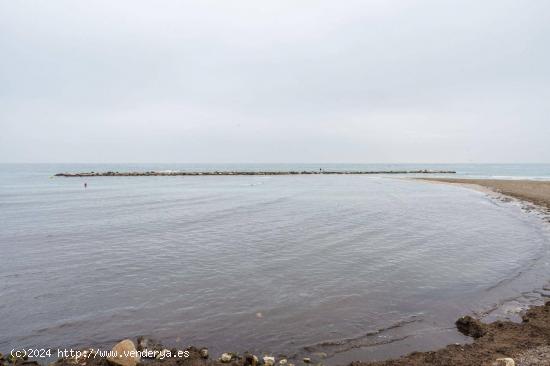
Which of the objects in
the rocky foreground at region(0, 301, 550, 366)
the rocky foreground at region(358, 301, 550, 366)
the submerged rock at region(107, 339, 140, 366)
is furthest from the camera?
the submerged rock at region(107, 339, 140, 366)

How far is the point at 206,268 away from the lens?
14.5m

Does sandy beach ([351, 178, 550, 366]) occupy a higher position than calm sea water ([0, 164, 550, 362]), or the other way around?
sandy beach ([351, 178, 550, 366])

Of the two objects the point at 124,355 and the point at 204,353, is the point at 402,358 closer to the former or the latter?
the point at 204,353

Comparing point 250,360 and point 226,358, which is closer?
point 250,360

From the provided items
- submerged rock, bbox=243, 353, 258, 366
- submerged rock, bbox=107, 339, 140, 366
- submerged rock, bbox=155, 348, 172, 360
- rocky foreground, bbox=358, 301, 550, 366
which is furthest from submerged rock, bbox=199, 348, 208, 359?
rocky foreground, bbox=358, 301, 550, 366

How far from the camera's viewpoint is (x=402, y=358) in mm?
7648

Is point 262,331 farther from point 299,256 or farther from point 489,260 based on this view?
point 489,260

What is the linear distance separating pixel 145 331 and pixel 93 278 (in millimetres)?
5661

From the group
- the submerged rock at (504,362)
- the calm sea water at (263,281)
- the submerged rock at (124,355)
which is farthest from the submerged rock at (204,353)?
the submerged rock at (504,362)

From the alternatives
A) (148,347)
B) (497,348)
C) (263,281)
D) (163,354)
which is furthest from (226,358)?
(497,348)

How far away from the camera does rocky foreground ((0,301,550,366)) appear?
725 cm

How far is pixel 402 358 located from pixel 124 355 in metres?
6.22

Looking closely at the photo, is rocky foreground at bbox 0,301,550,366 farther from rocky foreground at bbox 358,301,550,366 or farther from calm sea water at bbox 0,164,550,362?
calm sea water at bbox 0,164,550,362

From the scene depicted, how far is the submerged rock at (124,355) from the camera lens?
7453 millimetres
